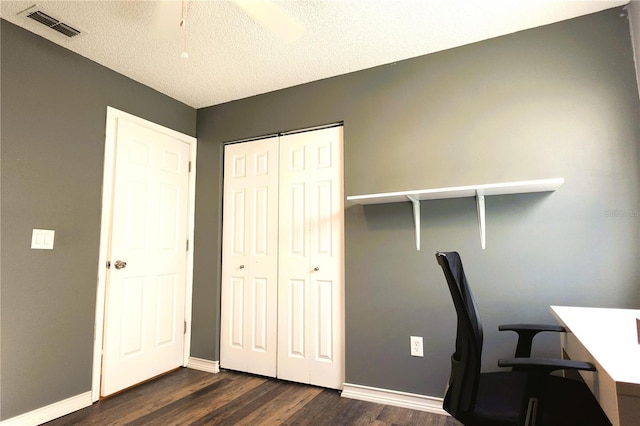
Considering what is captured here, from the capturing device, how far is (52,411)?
2242mm

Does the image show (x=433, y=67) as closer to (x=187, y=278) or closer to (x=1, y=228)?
(x=187, y=278)

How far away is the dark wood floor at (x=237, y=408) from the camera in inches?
86.6

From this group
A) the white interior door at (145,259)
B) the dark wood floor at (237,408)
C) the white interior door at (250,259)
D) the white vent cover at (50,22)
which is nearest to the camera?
the white vent cover at (50,22)

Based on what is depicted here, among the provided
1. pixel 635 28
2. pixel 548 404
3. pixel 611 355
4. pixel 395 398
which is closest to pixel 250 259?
pixel 395 398

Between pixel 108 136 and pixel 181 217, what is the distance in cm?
93

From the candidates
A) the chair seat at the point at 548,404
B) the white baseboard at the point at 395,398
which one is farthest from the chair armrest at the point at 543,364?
the white baseboard at the point at 395,398

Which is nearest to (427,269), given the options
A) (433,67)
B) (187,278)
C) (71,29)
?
(433,67)

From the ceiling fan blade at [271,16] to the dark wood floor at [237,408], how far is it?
229 cm

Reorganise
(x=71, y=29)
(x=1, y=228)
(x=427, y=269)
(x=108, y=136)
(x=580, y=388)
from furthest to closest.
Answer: (x=108, y=136) < (x=427, y=269) < (x=71, y=29) < (x=1, y=228) < (x=580, y=388)

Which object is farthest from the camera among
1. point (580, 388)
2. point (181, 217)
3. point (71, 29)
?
point (181, 217)

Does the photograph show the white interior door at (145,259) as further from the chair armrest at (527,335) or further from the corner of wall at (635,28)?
the corner of wall at (635,28)

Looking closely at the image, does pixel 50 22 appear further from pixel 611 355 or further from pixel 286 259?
pixel 611 355

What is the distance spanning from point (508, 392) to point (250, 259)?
2.27m

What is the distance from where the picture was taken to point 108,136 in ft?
8.93
